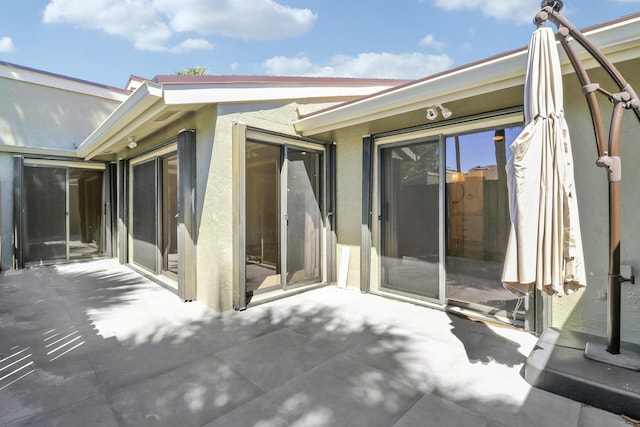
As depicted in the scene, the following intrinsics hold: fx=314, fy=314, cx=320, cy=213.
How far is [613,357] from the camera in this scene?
231cm

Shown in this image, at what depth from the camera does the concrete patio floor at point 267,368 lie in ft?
6.49

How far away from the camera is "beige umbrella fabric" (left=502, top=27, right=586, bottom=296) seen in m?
2.13

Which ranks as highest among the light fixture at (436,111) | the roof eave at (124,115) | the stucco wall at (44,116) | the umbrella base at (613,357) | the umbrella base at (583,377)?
the stucco wall at (44,116)

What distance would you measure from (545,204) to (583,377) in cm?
120

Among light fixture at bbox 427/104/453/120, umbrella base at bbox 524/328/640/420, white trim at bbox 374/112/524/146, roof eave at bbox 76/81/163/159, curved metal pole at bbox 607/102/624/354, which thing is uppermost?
roof eave at bbox 76/81/163/159

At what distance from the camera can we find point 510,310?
3.58 meters

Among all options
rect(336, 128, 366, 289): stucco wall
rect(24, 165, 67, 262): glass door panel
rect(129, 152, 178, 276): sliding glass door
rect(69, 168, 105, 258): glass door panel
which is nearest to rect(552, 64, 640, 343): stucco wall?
rect(336, 128, 366, 289): stucco wall

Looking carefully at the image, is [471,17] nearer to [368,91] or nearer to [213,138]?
[368,91]

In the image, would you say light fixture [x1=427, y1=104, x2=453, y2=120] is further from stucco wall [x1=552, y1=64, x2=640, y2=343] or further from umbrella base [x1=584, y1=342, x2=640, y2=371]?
umbrella base [x1=584, y1=342, x2=640, y2=371]

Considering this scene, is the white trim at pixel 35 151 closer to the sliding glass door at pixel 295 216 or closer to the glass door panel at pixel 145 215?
the glass door panel at pixel 145 215

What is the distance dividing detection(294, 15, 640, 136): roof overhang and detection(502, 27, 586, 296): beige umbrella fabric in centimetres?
48

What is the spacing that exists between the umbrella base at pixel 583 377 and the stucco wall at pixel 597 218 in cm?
43

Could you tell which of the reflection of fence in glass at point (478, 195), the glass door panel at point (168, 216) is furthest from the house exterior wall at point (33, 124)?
the reflection of fence in glass at point (478, 195)

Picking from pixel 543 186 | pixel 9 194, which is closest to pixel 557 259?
pixel 543 186
